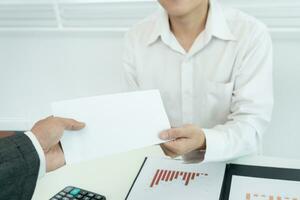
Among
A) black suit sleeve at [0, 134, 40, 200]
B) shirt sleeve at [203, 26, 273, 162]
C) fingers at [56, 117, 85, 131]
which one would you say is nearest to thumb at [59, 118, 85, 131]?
fingers at [56, 117, 85, 131]

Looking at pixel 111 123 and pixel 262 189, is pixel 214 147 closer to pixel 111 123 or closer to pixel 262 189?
pixel 262 189

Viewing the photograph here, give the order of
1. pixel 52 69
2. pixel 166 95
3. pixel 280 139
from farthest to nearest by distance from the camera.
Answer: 1. pixel 52 69
2. pixel 280 139
3. pixel 166 95

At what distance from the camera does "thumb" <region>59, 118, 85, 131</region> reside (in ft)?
2.65

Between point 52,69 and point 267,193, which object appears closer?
point 267,193

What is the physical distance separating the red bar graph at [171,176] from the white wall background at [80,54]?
3.38 feet

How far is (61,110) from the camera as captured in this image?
831 millimetres

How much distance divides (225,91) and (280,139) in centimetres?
88

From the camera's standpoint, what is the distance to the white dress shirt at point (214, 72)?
1.08 metres

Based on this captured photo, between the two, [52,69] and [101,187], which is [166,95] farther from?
[52,69]

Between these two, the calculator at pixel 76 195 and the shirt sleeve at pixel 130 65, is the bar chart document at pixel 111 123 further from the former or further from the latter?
the shirt sleeve at pixel 130 65

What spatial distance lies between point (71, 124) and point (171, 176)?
268 mm

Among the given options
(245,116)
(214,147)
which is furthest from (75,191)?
(245,116)

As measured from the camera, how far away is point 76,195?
33.0 inches

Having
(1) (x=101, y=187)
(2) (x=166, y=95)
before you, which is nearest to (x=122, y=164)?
(1) (x=101, y=187)
